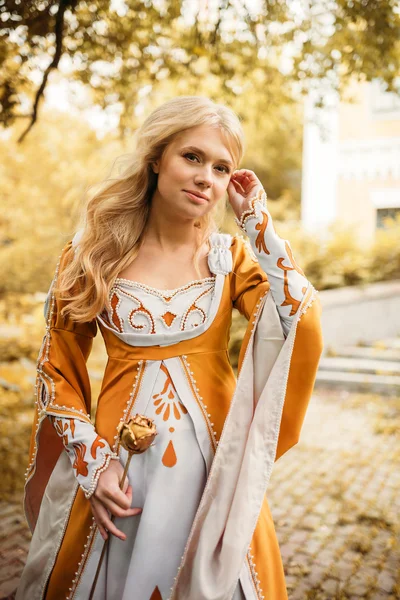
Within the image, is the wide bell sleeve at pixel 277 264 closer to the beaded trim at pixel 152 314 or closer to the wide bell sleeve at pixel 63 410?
the beaded trim at pixel 152 314

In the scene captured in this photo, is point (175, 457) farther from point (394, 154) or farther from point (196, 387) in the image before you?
point (394, 154)

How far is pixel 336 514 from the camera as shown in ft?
14.1

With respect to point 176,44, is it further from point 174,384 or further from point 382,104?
point 382,104

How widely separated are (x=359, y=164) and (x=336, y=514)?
1188 centimetres

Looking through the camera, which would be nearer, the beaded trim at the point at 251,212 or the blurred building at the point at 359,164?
the beaded trim at the point at 251,212

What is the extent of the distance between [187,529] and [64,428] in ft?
1.59

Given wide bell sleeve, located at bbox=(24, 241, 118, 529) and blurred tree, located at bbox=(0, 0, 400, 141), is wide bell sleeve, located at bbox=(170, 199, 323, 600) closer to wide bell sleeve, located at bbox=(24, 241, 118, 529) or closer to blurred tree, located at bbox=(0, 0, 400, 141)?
wide bell sleeve, located at bbox=(24, 241, 118, 529)

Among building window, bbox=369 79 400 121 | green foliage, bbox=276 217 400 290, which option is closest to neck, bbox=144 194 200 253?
green foliage, bbox=276 217 400 290

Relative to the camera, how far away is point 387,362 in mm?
8492

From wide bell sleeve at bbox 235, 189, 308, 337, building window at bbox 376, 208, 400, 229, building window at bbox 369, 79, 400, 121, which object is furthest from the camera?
building window at bbox 376, 208, 400, 229

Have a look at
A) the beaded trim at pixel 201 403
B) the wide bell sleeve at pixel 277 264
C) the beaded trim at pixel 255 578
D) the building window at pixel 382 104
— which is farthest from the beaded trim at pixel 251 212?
the building window at pixel 382 104

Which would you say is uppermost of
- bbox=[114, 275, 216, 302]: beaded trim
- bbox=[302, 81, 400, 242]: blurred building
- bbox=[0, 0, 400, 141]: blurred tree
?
bbox=[302, 81, 400, 242]: blurred building

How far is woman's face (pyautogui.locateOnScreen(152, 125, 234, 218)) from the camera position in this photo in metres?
1.69

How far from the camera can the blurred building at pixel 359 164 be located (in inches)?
558
